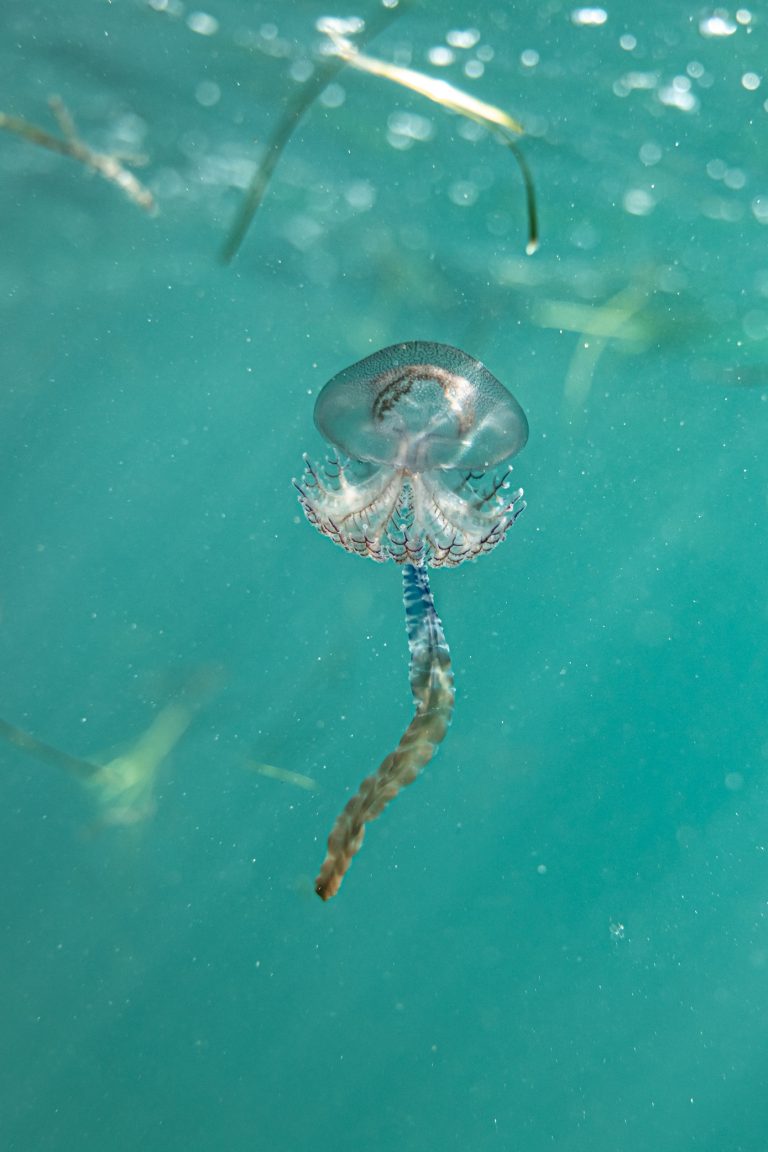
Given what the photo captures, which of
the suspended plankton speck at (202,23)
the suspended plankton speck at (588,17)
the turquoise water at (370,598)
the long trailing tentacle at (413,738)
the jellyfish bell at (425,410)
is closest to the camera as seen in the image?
the long trailing tentacle at (413,738)

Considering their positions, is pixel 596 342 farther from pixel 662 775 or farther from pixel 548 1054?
pixel 548 1054

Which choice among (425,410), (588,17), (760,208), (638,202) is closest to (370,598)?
(638,202)

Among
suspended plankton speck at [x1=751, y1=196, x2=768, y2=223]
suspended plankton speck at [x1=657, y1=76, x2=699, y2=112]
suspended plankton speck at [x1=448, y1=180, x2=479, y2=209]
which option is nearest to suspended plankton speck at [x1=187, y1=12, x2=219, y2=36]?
Answer: suspended plankton speck at [x1=448, y1=180, x2=479, y2=209]

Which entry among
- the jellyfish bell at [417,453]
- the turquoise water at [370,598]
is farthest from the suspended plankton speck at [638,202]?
the jellyfish bell at [417,453]

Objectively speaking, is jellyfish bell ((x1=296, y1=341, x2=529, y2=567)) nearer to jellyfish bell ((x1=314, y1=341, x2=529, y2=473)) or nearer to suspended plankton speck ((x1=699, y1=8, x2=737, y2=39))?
jellyfish bell ((x1=314, y1=341, x2=529, y2=473))

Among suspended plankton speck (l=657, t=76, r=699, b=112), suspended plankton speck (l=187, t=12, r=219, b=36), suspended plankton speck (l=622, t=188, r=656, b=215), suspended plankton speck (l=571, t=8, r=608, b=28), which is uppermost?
suspended plankton speck (l=571, t=8, r=608, b=28)

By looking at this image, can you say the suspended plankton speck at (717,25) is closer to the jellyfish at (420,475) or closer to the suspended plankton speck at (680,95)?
the suspended plankton speck at (680,95)

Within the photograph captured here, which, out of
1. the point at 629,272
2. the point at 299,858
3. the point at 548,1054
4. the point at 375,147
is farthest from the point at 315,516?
the point at 548,1054
